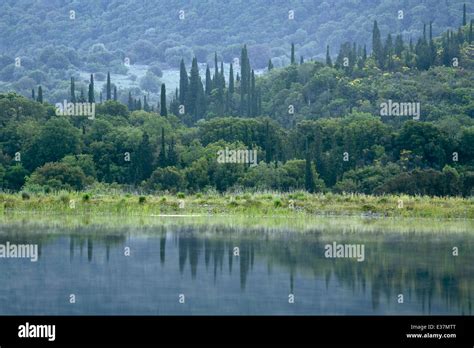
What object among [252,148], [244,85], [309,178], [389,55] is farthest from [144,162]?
[389,55]

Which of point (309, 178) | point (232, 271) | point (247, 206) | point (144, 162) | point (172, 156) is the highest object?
point (172, 156)

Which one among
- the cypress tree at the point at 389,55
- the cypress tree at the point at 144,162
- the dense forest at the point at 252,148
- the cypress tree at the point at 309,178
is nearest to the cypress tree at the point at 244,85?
the dense forest at the point at 252,148

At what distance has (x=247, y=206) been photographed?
45312mm

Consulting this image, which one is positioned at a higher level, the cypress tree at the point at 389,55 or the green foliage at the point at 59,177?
the cypress tree at the point at 389,55

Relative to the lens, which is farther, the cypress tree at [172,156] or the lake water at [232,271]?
the cypress tree at [172,156]

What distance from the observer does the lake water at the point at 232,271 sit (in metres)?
22.5

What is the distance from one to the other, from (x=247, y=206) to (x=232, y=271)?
18.4m

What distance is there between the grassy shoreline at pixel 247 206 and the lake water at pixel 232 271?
6.54 m

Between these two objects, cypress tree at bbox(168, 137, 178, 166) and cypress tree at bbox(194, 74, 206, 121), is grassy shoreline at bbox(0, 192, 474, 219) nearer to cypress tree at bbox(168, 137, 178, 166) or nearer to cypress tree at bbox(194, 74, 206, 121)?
cypress tree at bbox(168, 137, 178, 166)

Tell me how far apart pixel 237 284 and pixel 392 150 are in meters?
41.0

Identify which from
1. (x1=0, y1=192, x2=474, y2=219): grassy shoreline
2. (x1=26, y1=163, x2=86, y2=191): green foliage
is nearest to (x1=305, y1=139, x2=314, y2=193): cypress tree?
(x1=0, y1=192, x2=474, y2=219): grassy shoreline

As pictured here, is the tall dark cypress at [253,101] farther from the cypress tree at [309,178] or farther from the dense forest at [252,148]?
the cypress tree at [309,178]

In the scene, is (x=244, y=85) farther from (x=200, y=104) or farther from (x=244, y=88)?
(x=200, y=104)
